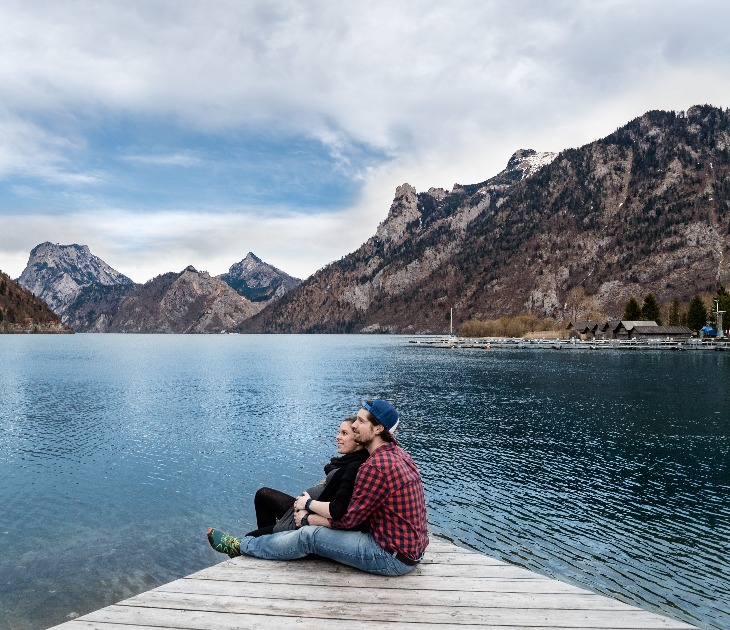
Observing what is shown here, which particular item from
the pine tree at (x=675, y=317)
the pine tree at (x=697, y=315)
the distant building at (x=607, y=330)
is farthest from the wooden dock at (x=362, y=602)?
the pine tree at (x=675, y=317)

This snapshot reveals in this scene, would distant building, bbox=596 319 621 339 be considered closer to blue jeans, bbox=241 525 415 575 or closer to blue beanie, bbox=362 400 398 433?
blue beanie, bbox=362 400 398 433

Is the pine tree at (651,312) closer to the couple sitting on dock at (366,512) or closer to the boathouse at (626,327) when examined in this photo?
the boathouse at (626,327)

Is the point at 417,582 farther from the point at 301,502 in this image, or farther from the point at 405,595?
the point at 301,502

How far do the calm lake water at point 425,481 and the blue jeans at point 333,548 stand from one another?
8627 mm

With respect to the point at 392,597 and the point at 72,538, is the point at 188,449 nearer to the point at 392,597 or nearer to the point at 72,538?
the point at 72,538

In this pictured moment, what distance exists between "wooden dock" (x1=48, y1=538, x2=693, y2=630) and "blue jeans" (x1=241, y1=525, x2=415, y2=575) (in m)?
0.15

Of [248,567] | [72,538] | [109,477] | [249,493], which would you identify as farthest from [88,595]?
[109,477]

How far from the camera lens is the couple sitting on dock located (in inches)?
319

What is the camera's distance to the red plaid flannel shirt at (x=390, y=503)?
8.08 m

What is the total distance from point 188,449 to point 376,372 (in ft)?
199

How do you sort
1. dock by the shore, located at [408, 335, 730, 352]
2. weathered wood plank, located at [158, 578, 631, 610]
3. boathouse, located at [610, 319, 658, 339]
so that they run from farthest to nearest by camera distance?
boathouse, located at [610, 319, 658, 339] → dock by the shore, located at [408, 335, 730, 352] → weathered wood plank, located at [158, 578, 631, 610]

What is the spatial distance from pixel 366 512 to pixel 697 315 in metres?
193

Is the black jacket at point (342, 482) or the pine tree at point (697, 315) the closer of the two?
the black jacket at point (342, 482)

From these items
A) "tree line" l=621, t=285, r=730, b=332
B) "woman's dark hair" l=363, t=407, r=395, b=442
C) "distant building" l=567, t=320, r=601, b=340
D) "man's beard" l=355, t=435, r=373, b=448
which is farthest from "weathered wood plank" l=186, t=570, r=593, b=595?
"distant building" l=567, t=320, r=601, b=340
